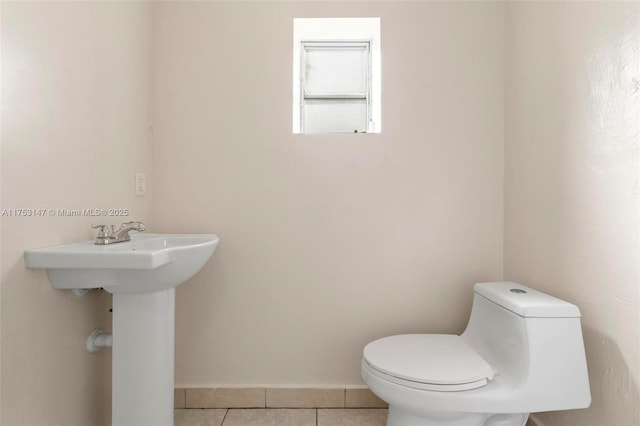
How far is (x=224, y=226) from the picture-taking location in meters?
1.73

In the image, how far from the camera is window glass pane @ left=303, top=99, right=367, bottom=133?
1.97 m

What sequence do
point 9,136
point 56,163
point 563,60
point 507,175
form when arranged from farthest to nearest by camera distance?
point 507,175
point 563,60
point 56,163
point 9,136

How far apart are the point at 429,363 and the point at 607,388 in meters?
0.54

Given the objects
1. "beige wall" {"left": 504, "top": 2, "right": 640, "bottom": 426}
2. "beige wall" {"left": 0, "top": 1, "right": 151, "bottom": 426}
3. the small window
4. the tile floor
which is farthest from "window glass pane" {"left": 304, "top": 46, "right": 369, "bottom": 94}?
the tile floor

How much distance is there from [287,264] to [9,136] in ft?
3.69

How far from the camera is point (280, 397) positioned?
67.9 inches

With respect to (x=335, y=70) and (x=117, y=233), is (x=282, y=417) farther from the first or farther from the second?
(x=335, y=70)

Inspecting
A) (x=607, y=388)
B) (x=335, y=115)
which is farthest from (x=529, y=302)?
(x=335, y=115)

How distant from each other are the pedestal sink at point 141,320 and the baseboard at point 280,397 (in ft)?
1.30

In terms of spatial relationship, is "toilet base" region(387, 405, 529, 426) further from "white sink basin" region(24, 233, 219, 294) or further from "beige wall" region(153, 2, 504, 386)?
"white sink basin" region(24, 233, 219, 294)

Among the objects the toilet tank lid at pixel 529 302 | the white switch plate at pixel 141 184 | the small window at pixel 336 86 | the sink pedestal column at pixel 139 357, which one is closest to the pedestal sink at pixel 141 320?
the sink pedestal column at pixel 139 357

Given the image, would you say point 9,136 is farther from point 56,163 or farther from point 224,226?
point 224,226

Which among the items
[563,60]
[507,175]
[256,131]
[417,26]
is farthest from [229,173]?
[563,60]

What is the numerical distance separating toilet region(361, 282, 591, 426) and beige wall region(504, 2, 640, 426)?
93 mm
